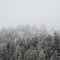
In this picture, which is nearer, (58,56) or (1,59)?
(58,56)

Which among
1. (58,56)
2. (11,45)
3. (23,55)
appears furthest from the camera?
(11,45)

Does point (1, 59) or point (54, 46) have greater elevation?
point (54, 46)

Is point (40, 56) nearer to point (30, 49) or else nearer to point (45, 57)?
point (45, 57)

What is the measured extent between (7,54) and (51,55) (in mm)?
2096

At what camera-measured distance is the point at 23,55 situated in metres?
5.33

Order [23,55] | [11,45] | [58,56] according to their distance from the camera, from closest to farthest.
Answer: [58,56], [23,55], [11,45]

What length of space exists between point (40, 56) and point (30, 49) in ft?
1.89

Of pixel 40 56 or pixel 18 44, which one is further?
pixel 18 44

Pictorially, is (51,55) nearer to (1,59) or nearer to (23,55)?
(23,55)

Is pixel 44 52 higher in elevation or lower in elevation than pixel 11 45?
lower

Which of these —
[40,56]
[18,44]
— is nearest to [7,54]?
[18,44]

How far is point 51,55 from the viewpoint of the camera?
5035 mm

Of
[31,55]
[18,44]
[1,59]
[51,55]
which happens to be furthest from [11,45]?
[51,55]

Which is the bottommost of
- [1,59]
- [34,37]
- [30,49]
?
[1,59]
